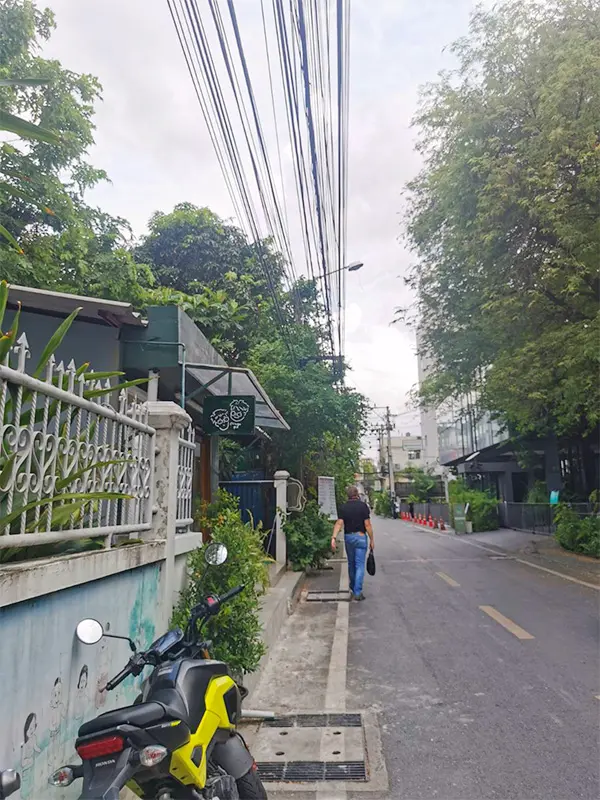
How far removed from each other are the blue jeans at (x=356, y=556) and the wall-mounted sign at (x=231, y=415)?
3025 millimetres

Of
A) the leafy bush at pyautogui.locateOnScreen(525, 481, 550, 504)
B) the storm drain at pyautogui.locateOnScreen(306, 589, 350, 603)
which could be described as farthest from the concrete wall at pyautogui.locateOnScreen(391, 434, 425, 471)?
the storm drain at pyautogui.locateOnScreen(306, 589, 350, 603)

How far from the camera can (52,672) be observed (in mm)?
2582

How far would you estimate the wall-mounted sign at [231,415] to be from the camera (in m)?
6.98

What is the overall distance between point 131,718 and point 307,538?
9612 millimetres

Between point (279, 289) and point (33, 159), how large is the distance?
7.75m

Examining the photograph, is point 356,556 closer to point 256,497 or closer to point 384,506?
point 256,497

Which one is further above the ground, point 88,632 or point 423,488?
point 423,488

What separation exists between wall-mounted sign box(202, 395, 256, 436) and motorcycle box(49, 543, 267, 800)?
12.9 ft

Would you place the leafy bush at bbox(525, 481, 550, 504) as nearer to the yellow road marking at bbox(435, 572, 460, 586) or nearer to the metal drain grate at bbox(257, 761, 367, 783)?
the yellow road marking at bbox(435, 572, 460, 586)

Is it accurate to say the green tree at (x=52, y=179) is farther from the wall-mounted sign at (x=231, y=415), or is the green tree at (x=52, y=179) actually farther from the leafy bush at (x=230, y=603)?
the leafy bush at (x=230, y=603)

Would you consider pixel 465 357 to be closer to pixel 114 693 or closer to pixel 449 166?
pixel 449 166

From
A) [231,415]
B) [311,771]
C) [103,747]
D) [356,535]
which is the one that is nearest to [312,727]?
[311,771]

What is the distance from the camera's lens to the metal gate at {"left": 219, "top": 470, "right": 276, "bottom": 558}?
12.1 meters

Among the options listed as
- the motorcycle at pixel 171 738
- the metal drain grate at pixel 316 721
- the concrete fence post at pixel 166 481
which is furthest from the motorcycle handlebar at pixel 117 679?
the metal drain grate at pixel 316 721
